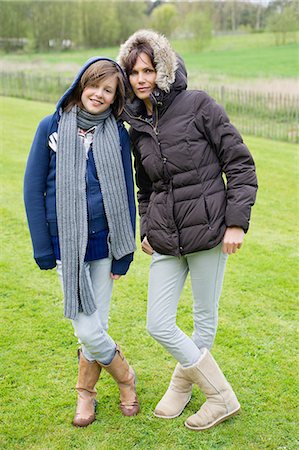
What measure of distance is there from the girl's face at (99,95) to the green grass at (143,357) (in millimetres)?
1657

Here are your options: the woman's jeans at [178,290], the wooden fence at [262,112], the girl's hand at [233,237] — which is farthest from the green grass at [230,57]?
the girl's hand at [233,237]

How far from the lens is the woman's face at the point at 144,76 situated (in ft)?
9.09

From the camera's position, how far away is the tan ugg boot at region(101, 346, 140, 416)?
3.17 metres

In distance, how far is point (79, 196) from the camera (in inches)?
110

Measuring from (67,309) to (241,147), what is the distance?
45.6 inches

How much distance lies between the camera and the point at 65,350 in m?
3.91

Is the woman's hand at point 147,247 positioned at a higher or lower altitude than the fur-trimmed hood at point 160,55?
lower

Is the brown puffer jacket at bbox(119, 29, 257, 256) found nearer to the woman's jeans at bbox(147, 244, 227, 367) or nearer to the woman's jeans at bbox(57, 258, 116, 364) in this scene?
the woman's jeans at bbox(147, 244, 227, 367)

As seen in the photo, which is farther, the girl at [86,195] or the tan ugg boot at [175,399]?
the tan ugg boot at [175,399]

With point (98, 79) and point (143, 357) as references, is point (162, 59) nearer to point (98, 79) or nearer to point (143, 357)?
point (98, 79)

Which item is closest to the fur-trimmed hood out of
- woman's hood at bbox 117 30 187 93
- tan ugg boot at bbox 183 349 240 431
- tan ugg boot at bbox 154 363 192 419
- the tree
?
woman's hood at bbox 117 30 187 93

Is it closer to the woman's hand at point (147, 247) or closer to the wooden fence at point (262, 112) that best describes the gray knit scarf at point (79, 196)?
the woman's hand at point (147, 247)

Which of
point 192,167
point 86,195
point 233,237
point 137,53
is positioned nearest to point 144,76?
point 137,53

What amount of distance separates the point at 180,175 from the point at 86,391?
1.29 metres
